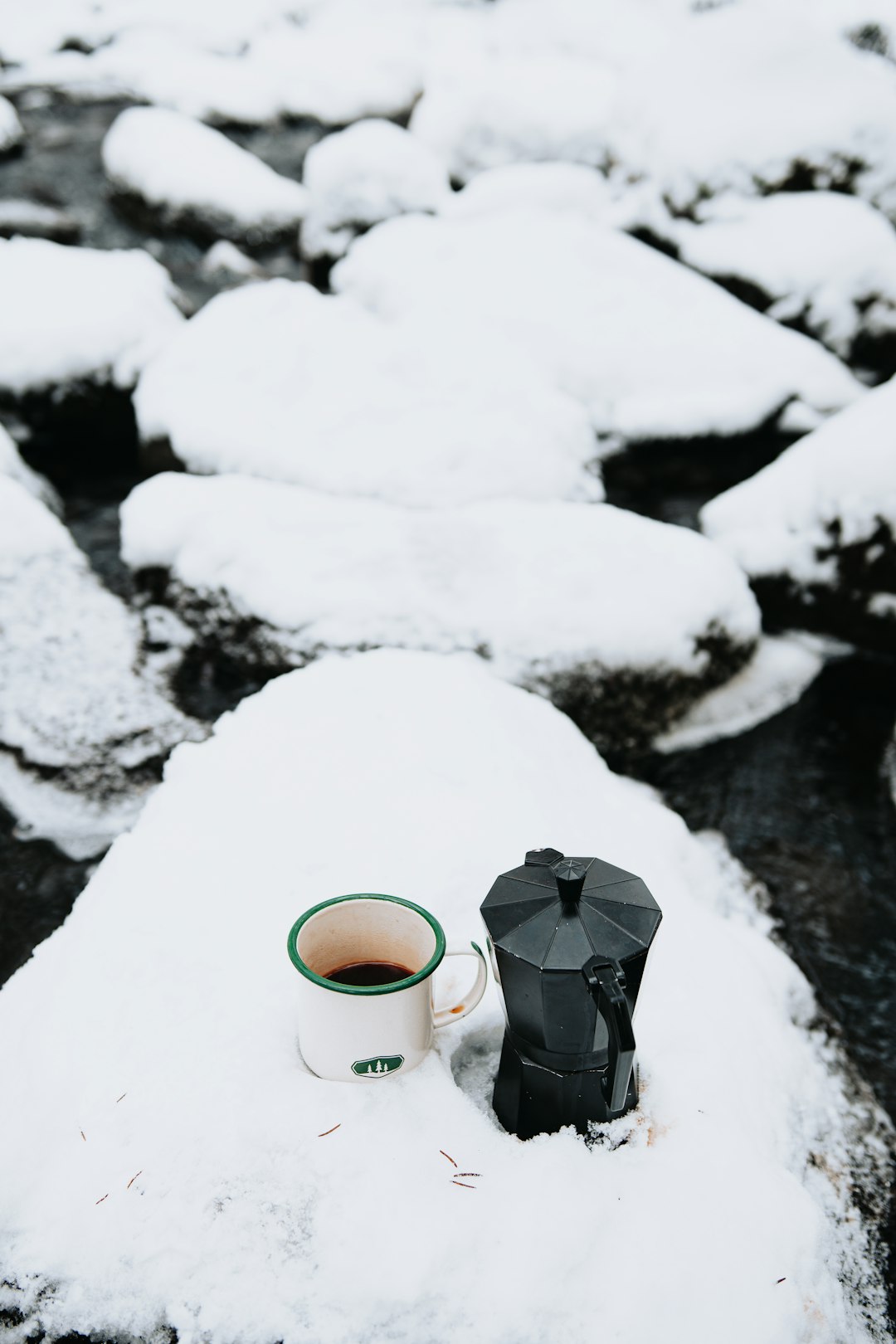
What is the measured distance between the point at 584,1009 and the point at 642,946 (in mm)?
132

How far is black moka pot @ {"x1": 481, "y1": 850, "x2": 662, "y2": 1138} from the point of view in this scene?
1265 millimetres

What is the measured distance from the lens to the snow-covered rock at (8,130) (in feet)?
29.1

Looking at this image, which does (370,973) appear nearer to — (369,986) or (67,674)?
(369,986)

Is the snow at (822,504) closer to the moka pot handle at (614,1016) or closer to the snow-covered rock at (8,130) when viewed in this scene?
the moka pot handle at (614,1016)

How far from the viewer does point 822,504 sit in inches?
170

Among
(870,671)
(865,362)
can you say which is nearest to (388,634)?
(870,671)

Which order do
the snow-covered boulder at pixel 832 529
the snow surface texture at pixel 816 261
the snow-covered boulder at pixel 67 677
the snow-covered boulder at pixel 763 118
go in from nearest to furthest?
the snow-covered boulder at pixel 67 677
the snow-covered boulder at pixel 832 529
the snow surface texture at pixel 816 261
the snow-covered boulder at pixel 763 118

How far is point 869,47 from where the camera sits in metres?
10.3

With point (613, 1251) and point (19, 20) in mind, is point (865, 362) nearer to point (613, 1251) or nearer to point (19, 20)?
point (613, 1251)

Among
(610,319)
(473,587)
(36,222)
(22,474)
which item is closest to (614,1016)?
(473,587)

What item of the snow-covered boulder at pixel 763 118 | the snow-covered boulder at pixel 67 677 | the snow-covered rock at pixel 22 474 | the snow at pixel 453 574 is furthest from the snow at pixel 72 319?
the snow-covered boulder at pixel 763 118

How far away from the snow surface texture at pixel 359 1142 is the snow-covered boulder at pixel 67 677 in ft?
4.24

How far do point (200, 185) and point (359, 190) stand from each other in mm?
1618

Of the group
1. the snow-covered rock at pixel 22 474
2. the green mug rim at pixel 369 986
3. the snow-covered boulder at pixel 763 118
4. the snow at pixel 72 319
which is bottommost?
the snow-covered rock at pixel 22 474
